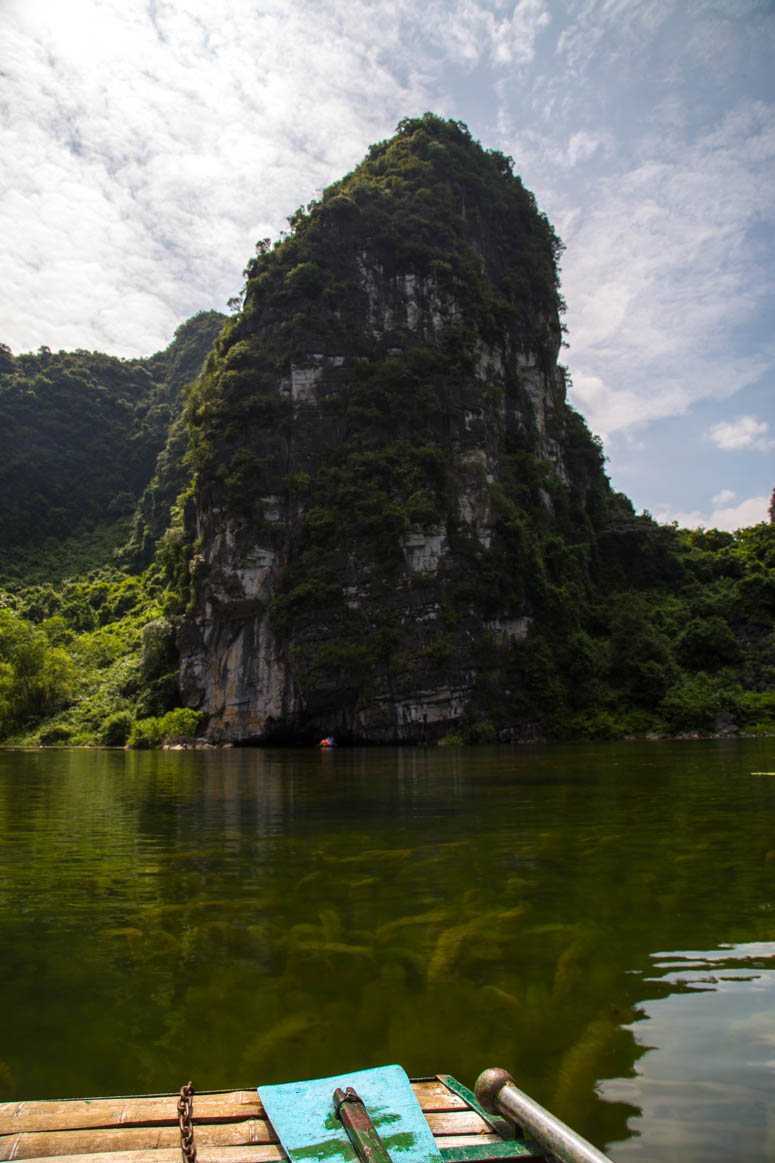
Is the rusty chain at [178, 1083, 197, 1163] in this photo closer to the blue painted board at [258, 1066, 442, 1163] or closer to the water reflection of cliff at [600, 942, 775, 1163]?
the blue painted board at [258, 1066, 442, 1163]

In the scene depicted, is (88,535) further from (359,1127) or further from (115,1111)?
(359,1127)

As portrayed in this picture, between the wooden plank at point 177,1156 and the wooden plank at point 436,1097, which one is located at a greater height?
the wooden plank at point 177,1156

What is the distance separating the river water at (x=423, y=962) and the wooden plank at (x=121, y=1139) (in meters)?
0.72

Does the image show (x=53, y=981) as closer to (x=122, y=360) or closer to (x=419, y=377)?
(x=419, y=377)

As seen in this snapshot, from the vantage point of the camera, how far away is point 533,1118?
244cm

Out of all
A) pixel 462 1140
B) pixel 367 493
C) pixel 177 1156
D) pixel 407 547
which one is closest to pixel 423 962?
pixel 462 1140

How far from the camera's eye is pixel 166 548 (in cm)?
5309

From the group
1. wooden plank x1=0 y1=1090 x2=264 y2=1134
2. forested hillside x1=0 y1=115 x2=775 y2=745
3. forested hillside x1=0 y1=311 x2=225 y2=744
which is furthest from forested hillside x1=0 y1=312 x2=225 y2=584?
wooden plank x1=0 y1=1090 x2=264 y2=1134

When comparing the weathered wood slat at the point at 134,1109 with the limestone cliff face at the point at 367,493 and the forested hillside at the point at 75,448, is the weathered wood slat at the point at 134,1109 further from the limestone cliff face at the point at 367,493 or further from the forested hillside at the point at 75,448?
the forested hillside at the point at 75,448

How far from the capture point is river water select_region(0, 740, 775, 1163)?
128 inches

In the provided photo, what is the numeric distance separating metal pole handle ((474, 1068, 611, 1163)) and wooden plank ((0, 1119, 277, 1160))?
31.3 inches

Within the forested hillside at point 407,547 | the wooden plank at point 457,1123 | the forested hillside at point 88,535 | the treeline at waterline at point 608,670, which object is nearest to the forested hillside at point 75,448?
the forested hillside at point 88,535

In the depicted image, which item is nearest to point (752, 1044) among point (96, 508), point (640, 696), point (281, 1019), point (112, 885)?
point (281, 1019)

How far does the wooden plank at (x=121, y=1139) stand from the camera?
2400 millimetres
